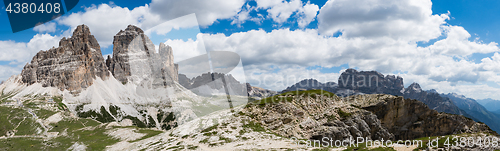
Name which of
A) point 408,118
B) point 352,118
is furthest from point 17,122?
point 408,118

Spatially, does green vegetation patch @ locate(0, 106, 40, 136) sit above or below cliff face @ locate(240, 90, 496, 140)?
below

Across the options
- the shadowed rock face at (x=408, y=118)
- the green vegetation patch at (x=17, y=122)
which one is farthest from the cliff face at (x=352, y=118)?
the green vegetation patch at (x=17, y=122)

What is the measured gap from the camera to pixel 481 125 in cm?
8812

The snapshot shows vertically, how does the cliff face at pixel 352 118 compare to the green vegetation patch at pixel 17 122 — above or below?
above

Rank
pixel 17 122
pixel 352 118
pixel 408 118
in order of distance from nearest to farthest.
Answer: pixel 352 118 → pixel 408 118 → pixel 17 122

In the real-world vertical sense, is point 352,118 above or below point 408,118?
above

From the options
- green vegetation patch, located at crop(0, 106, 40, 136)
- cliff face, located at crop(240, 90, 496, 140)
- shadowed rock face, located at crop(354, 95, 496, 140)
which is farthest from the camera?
green vegetation patch, located at crop(0, 106, 40, 136)

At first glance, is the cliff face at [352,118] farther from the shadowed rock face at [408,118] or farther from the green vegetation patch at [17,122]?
the green vegetation patch at [17,122]

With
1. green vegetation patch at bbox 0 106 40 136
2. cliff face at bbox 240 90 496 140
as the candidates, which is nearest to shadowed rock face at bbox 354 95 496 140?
cliff face at bbox 240 90 496 140

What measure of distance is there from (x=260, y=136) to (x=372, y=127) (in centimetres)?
5032

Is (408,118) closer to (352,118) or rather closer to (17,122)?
(352,118)

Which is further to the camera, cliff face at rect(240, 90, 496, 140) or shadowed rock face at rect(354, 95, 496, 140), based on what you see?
shadowed rock face at rect(354, 95, 496, 140)

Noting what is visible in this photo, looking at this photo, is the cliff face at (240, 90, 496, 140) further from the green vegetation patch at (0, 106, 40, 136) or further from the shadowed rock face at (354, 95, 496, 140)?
the green vegetation patch at (0, 106, 40, 136)

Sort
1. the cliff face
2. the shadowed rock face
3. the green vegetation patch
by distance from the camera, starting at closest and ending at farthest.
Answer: the cliff face, the shadowed rock face, the green vegetation patch
